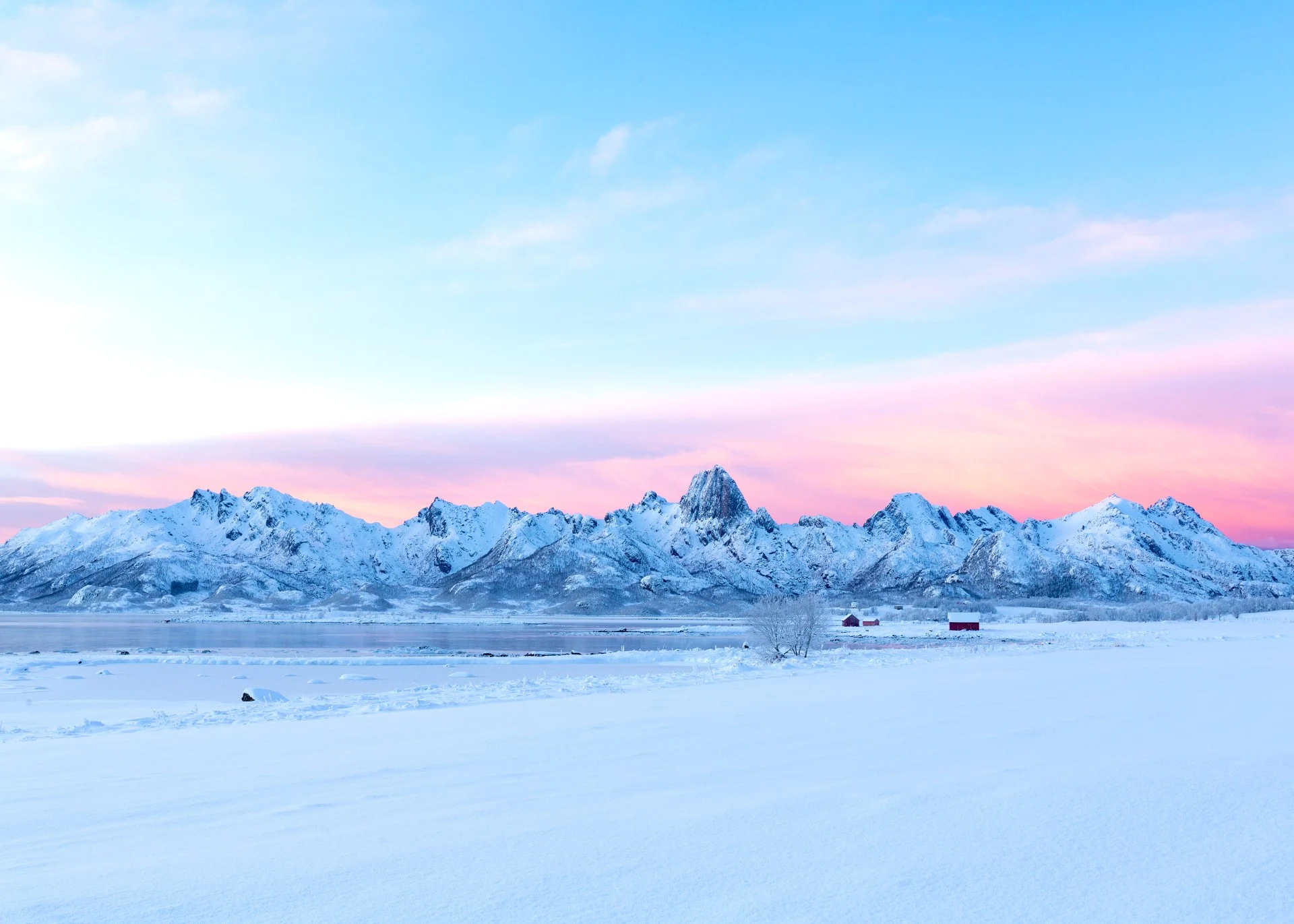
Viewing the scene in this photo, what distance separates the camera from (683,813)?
726cm

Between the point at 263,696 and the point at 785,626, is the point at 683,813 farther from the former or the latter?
the point at 785,626

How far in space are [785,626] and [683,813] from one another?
4196 centimetres

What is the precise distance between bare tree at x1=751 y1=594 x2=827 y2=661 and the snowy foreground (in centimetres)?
3087

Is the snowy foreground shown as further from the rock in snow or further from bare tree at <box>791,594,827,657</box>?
bare tree at <box>791,594,827,657</box>

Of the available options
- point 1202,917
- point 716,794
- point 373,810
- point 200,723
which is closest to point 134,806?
Answer: point 373,810

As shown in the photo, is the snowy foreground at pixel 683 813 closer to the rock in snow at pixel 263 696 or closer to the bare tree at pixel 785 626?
the rock in snow at pixel 263 696

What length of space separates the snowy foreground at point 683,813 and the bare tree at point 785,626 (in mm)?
30869

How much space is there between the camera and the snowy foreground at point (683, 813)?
17.1 feet

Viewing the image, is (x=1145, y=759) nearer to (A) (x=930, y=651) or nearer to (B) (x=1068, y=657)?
(B) (x=1068, y=657)

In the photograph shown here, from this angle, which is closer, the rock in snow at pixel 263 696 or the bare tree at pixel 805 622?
the rock in snow at pixel 263 696

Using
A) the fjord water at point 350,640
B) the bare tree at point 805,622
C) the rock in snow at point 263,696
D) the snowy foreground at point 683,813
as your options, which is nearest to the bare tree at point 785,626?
the bare tree at point 805,622

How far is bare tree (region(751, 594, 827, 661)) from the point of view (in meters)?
48.0

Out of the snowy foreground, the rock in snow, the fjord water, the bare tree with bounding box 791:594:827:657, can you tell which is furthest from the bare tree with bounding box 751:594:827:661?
the snowy foreground

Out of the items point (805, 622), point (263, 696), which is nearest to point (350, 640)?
point (805, 622)
